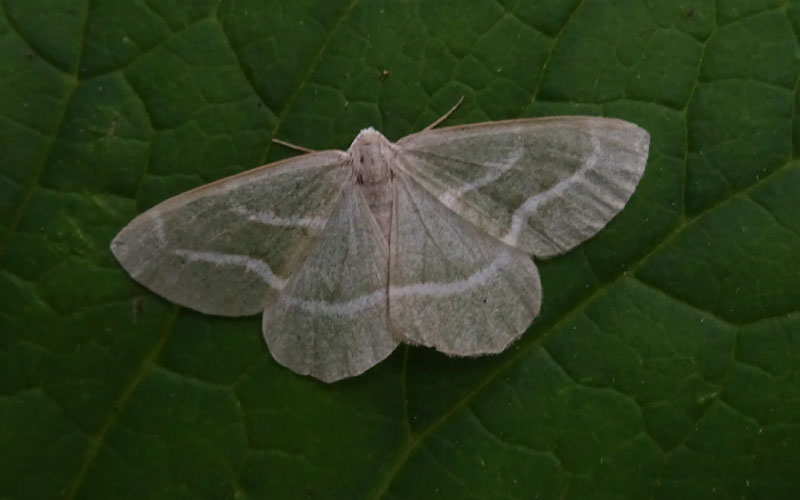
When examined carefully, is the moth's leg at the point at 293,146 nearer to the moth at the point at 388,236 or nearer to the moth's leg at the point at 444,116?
the moth at the point at 388,236

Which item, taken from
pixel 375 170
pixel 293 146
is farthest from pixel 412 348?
pixel 293 146

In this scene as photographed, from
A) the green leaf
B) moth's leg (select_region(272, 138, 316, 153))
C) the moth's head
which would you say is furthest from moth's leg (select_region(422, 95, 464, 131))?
moth's leg (select_region(272, 138, 316, 153))

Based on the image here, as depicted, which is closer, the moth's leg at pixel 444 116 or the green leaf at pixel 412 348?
the green leaf at pixel 412 348

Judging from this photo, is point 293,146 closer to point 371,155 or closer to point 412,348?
point 371,155

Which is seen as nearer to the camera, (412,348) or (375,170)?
(375,170)

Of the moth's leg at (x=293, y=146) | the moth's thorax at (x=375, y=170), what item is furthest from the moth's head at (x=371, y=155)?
the moth's leg at (x=293, y=146)

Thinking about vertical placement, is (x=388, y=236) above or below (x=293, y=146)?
below

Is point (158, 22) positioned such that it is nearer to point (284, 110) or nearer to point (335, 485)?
point (284, 110)
